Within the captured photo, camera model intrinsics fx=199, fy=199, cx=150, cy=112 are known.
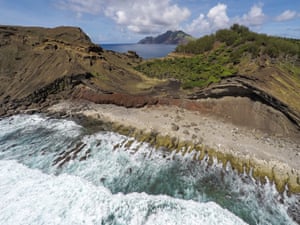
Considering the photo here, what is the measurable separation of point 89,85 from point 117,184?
46.3 feet

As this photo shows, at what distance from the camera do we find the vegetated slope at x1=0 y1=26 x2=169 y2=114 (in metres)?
20.8

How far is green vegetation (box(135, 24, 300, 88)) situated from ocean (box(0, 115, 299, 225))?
33.5 feet

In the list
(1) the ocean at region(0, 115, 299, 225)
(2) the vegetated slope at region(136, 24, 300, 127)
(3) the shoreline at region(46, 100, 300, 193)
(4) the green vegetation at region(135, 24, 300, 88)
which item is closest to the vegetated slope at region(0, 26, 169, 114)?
(3) the shoreline at region(46, 100, 300, 193)

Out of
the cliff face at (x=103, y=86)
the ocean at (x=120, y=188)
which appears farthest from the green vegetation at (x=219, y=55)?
the ocean at (x=120, y=188)

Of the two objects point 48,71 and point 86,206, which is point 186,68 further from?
point 86,206

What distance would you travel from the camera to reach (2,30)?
27031 millimetres

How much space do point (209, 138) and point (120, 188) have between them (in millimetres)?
6779

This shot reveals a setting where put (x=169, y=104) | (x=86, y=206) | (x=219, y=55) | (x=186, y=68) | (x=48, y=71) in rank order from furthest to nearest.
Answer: (x=219, y=55), (x=186, y=68), (x=48, y=71), (x=169, y=104), (x=86, y=206)

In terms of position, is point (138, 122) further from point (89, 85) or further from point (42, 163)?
point (89, 85)

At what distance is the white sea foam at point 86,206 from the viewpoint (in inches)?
320

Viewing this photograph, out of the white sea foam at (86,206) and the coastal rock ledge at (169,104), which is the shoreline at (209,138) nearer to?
the coastal rock ledge at (169,104)

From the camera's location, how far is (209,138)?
44.1 ft

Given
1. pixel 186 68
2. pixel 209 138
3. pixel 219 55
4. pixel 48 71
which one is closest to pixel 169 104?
pixel 209 138

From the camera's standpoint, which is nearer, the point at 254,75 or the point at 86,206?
the point at 86,206
